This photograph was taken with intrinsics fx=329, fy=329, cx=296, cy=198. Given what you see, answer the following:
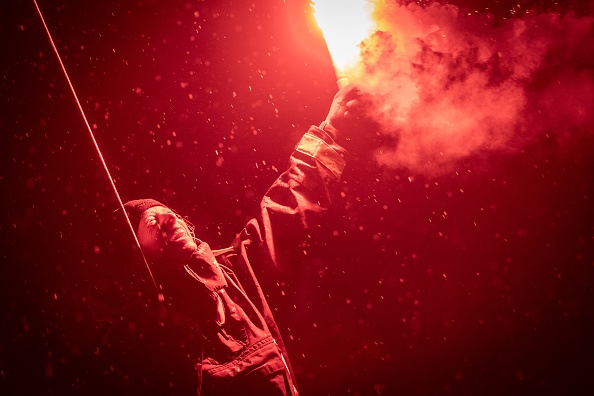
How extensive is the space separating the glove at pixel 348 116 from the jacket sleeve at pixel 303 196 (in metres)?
0.07

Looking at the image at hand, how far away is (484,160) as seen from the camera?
2189 mm

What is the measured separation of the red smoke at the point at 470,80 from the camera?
6.41ft

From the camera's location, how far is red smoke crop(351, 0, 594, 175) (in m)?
1.95

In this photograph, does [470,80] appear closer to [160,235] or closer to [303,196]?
[303,196]

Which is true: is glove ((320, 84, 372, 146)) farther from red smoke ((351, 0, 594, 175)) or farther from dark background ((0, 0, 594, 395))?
dark background ((0, 0, 594, 395))

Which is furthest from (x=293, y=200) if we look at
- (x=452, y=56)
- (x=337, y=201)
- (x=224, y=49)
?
(x=224, y=49)

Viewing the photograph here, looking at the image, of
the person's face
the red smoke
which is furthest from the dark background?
the person's face

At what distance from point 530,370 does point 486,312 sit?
39 centimetres

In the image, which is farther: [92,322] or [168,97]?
[168,97]

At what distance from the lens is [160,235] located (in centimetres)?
225

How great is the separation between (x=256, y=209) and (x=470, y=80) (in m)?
1.81

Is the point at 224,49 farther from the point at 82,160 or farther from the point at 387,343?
the point at 387,343

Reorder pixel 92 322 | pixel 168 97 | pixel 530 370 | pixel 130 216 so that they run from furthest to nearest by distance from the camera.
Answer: pixel 168 97
pixel 92 322
pixel 130 216
pixel 530 370

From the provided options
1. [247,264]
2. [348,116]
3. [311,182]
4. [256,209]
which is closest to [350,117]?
[348,116]
